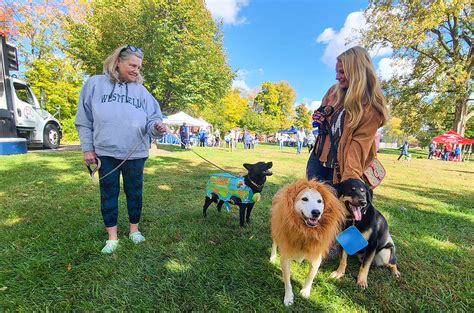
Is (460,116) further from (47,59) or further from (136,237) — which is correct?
(47,59)

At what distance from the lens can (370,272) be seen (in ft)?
8.23

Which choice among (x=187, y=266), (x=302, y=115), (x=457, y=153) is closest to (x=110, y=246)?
(x=187, y=266)

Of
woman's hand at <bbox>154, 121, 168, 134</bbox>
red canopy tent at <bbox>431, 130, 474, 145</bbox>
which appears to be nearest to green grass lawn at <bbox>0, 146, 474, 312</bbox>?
woman's hand at <bbox>154, 121, 168, 134</bbox>

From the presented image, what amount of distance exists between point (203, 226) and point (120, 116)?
72.8 inches

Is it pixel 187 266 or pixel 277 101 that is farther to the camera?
pixel 277 101

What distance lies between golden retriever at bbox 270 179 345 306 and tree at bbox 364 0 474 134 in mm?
21003

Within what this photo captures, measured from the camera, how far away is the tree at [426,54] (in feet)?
56.0

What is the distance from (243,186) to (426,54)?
25.4m

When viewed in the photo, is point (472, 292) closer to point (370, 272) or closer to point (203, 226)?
point (370, 272)

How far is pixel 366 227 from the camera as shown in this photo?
2195mm

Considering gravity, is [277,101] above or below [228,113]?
above

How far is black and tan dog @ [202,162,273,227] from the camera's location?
129 inches

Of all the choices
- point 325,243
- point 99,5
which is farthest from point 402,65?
point 325,243

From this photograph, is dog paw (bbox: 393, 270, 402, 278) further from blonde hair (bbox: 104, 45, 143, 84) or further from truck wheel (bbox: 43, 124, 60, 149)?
truck wheel (bbox: 43, 124, 60, 149)
